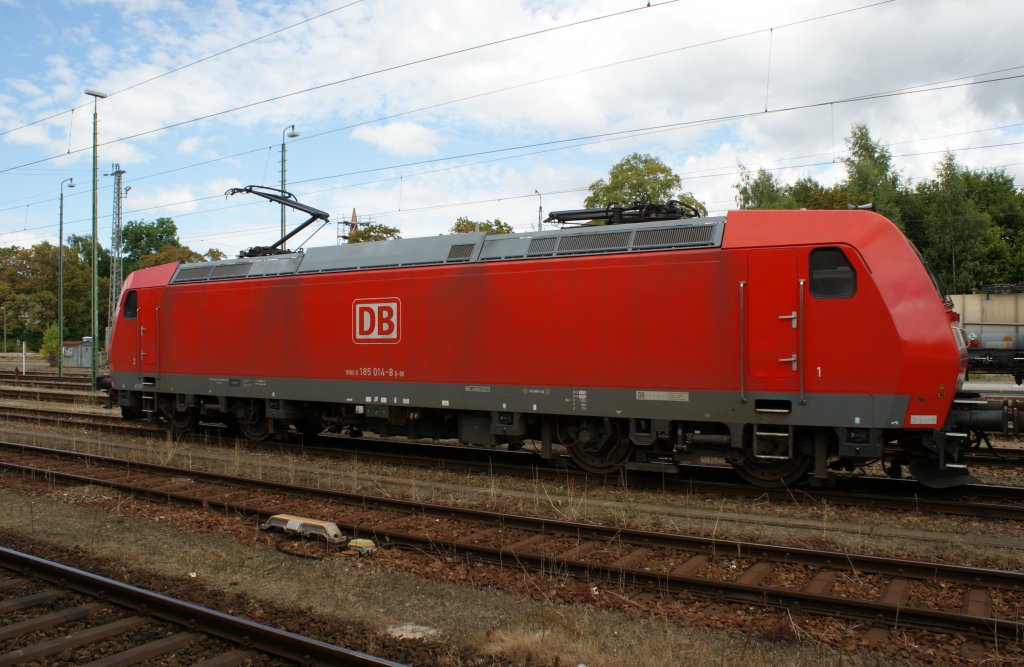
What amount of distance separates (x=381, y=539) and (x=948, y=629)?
5.08m

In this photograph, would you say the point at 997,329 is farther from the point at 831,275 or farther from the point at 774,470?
the point at 831,275

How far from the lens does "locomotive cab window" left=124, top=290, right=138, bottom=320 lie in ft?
52.3

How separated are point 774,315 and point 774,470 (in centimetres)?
209

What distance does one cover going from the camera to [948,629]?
5.25 metres

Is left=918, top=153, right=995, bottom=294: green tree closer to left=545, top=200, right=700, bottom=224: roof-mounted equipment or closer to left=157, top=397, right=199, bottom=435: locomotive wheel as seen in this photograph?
left=545, top=200, right=700, bottom=224: roof-mounted equipment

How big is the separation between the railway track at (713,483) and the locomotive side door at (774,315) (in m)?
1.64

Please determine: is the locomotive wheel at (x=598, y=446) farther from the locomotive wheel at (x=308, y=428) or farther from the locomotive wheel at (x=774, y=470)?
the locomotive wheel at (x=308, y=428)

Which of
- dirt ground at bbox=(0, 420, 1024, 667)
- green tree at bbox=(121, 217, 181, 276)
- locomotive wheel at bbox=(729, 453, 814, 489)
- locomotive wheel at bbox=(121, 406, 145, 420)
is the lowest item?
dirt ground at bbox=(0, 420, 1024, 667)

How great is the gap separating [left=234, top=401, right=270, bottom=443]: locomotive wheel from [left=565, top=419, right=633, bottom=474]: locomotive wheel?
256 inches

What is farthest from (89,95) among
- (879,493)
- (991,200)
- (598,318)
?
(991,200)

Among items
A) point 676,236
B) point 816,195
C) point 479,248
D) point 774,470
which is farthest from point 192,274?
point 816,195

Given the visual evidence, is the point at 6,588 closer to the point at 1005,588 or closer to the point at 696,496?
the point at 696,496

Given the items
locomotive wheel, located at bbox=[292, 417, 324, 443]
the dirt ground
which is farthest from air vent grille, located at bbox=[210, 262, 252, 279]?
the dirt ground

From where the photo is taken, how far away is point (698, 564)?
672 centimetres
